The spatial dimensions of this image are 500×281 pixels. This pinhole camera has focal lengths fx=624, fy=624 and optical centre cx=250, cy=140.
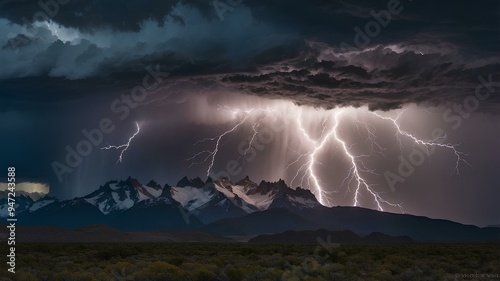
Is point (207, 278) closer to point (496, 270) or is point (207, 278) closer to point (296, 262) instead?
point (296, 262)

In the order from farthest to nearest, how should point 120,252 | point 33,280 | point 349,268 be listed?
point 120,252, point 349,268, point 33,280

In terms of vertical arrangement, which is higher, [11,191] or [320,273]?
[11,191]

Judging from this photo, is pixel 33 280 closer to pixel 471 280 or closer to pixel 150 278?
pixel 150 278

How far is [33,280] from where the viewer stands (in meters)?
26.5

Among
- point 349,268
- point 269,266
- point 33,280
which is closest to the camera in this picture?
point 33,280

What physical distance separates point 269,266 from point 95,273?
10086 millimetres

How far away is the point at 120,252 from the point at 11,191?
655 inches

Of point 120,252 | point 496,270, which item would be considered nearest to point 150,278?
point 496,270

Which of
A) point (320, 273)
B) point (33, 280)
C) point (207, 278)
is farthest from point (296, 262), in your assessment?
point (33, 280)

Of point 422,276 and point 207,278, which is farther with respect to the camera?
point 422,276

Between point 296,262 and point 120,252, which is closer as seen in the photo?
point 296,262

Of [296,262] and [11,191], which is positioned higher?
[11,191]

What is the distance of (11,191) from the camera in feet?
120

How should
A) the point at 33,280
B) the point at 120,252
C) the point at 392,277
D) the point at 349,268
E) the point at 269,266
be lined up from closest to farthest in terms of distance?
the point at 33,280, the point at 392,277, the point at 349,268, the point at 269,266, the point at 120,252
